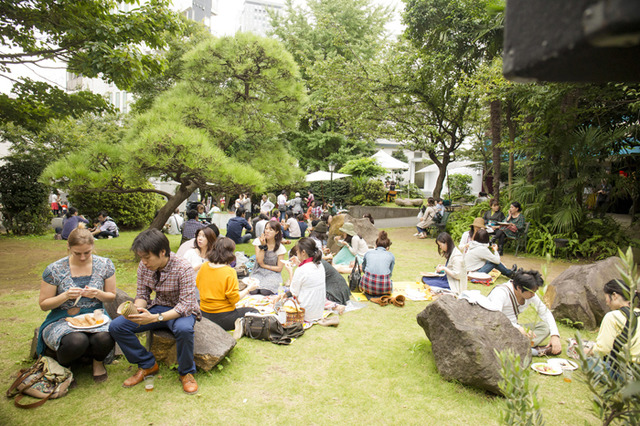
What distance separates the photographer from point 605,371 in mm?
1303

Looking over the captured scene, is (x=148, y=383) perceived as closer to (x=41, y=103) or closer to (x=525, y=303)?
(x=525, y=303)

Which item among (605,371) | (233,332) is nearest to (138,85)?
(233,332)

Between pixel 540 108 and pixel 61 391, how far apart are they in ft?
34.0

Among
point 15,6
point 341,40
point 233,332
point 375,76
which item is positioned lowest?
point 233,332

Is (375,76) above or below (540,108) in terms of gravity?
above

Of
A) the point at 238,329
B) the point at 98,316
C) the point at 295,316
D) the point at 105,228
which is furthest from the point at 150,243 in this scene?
the point at 105,228

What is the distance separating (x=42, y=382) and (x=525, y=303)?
4.71m

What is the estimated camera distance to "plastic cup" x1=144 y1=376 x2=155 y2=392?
11.1 feet

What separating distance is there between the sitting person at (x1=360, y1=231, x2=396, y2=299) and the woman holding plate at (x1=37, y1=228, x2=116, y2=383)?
3.69 m

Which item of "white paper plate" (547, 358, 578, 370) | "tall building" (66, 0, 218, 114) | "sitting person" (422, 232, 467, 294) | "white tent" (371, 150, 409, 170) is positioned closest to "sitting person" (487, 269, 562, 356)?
"white paper plate" (547, 358, 578, 370)

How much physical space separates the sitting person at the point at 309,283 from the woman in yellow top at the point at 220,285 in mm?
834

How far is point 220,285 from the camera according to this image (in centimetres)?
436

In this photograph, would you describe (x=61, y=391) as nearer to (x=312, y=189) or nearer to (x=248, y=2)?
(x=312, y=189)

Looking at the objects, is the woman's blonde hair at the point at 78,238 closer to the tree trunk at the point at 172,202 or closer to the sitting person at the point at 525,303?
the sitting person at the point at 525,303
